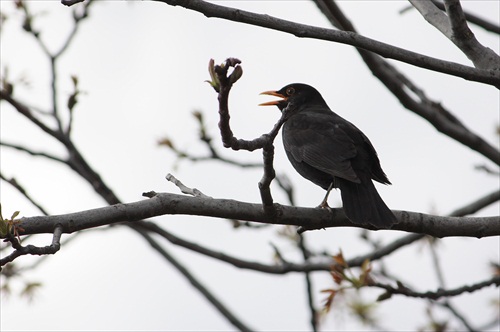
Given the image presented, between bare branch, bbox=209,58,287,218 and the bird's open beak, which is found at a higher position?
the bird's open beak

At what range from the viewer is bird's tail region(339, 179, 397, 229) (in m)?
4.27

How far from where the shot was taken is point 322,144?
5.69 m

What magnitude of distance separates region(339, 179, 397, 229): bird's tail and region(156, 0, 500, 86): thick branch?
901 millimetres

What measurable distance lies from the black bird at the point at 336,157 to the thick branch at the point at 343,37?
1019mm

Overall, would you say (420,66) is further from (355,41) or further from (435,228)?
(435,228)

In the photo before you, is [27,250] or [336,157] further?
[336,157]

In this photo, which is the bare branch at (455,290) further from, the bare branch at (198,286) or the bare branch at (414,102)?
the bare branch at (198,286)

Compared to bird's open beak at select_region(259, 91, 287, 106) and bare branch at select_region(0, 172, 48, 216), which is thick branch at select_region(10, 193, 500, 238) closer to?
bare branch at select_region(0, 172, 48, 216)

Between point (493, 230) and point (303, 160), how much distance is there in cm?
183

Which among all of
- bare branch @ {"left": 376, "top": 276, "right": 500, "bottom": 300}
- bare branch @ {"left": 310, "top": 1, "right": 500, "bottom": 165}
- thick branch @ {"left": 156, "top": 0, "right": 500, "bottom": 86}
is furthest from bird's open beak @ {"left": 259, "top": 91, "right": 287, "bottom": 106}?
thick branch @ {"left": 156, "top": 0, "right": 500, "bottom": 86}

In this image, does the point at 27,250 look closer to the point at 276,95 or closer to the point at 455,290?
the point at 455,290

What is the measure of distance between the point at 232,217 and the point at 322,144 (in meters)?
2.20

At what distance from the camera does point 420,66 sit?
3713mm

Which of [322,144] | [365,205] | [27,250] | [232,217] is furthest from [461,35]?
[27,250]
